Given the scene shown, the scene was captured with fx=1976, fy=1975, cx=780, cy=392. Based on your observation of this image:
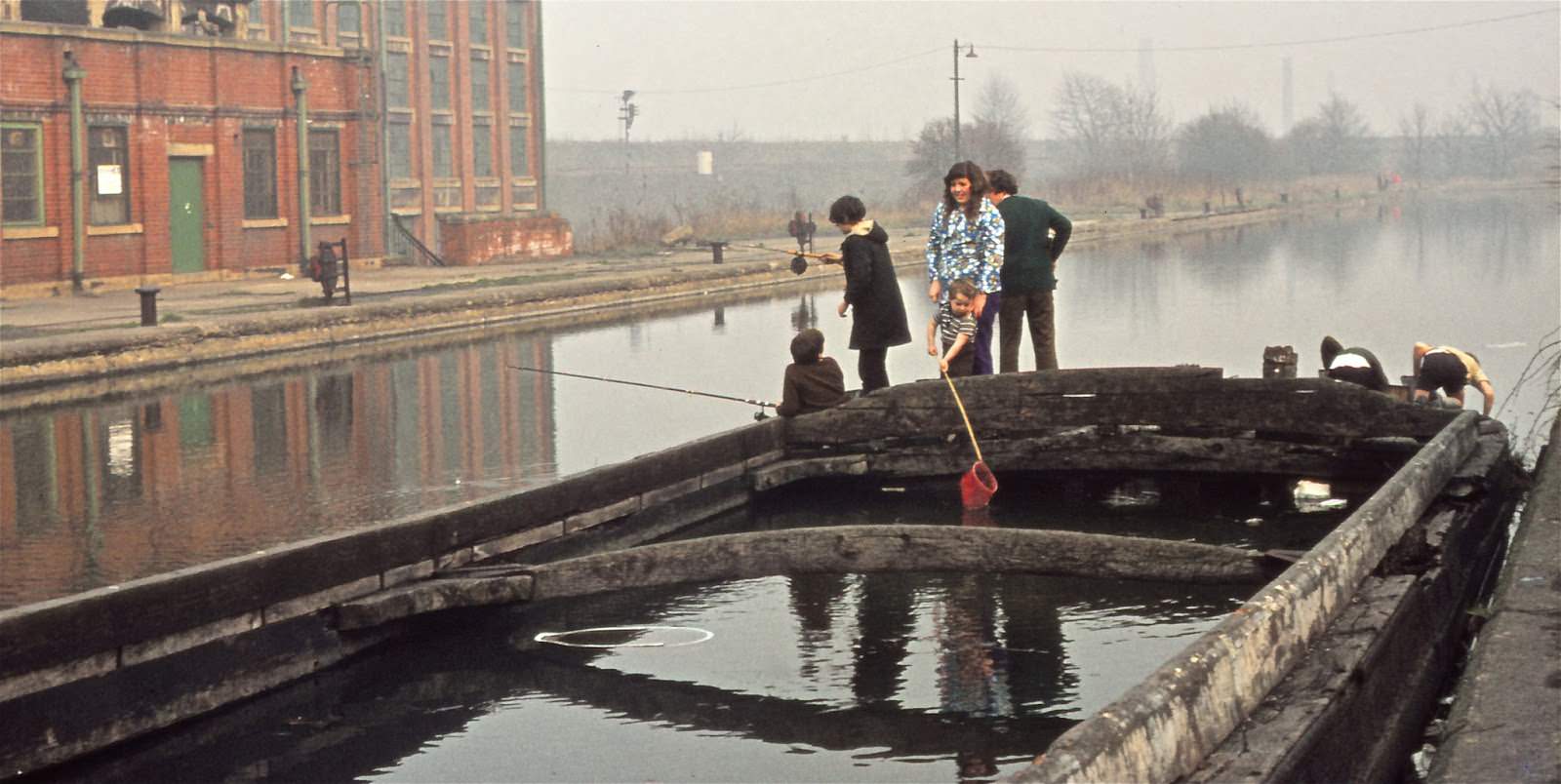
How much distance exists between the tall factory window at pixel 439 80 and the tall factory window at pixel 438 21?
2.14 ft

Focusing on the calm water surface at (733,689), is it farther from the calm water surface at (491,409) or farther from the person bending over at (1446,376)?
the person bending over at (1446,376)

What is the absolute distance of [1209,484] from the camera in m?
11.9

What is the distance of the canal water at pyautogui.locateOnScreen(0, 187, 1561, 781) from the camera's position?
6723 millimetres

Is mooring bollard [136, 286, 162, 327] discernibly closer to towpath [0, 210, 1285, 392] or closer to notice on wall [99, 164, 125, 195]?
towpath [0, 210, 1285, 392]

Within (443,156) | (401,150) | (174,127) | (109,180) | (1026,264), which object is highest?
(401,150)

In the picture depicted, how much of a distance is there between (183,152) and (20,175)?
149 inches

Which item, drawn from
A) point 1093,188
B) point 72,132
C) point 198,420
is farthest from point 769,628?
point 1093,188

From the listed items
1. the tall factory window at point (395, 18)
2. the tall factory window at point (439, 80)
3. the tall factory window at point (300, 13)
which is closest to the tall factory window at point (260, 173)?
the tall factory window at point (300, 13)

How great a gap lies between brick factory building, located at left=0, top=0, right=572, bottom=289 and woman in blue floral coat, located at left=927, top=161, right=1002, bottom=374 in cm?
2269

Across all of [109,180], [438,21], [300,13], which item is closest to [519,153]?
[438,21]

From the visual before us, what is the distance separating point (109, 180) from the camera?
111ft

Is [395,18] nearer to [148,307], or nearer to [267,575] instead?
[148,307]

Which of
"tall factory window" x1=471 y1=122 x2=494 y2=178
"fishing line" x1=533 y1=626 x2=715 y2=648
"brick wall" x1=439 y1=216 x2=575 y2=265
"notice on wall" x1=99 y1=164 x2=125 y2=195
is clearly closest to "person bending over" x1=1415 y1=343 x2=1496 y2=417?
"fishing line" x1=533 y1=626 x2=715 y2=648

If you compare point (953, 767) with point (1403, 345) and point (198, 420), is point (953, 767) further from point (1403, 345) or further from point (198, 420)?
point (1403, 345)
